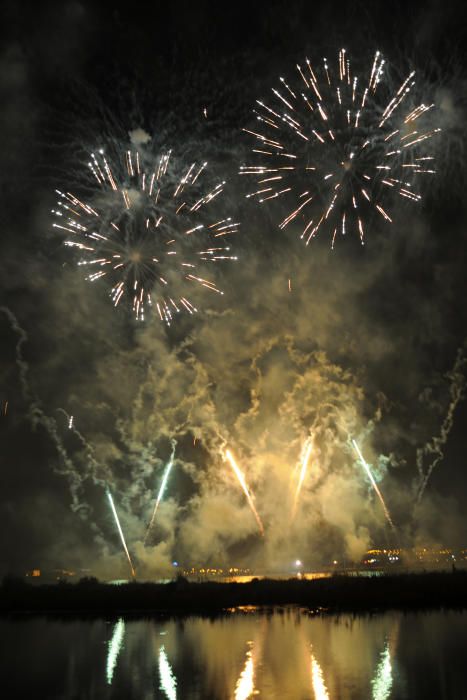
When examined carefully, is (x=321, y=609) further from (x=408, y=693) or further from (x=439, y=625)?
(x=408, y=693)

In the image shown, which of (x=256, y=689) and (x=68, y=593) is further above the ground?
(x=68, y=593)

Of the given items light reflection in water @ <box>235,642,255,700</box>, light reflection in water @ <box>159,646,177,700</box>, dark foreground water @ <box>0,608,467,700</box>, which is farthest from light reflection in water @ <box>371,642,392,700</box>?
light reflection in water @ <box>159,646,177,700</box>

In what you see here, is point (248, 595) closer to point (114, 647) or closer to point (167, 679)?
point (114, 647)

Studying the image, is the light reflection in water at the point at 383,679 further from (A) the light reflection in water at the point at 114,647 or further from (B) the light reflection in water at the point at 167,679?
(A) the light reflection in water at the point at 114,647

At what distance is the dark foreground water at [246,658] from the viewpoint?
14.6 metres

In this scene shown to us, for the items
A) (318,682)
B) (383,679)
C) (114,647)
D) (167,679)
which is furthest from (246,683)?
(114,647)

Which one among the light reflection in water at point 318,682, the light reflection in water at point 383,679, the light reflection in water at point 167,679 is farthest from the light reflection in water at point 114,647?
the light reflection in water at point 383,679

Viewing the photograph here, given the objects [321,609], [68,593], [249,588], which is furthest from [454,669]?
[68,593]

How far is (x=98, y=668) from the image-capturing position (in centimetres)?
1825

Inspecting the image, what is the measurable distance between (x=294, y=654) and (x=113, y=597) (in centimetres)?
1918

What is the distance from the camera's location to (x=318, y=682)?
1487cm

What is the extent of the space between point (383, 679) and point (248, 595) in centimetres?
2088

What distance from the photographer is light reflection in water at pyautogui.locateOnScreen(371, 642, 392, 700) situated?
44.4ft

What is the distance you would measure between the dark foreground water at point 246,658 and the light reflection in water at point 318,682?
0.08 feet
